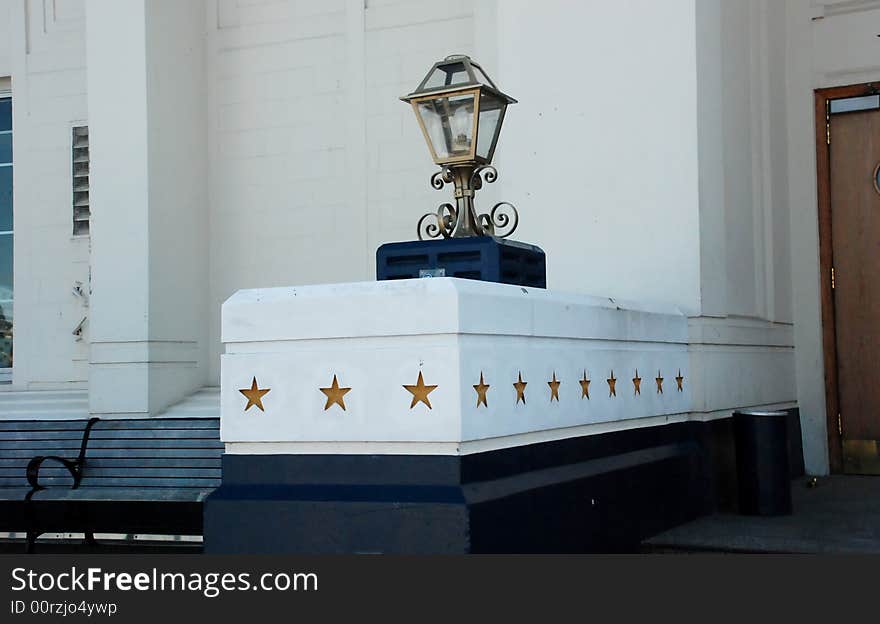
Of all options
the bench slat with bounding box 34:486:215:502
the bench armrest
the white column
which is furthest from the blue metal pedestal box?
the white column

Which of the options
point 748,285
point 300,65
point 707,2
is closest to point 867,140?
point 748,285

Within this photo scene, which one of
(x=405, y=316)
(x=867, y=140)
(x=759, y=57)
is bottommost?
(x=405, y=316)

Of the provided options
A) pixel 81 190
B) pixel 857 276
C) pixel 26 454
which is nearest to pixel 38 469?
pixel 26 454

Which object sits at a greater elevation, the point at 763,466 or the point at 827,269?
the point at 827,269

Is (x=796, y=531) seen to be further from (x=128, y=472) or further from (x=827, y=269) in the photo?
(x=128, y=472)

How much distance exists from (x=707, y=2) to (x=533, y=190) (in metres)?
1.40

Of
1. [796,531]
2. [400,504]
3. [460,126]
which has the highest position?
[460,126]

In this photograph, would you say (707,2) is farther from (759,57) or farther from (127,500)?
(127,500)

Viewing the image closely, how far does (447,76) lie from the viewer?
15.9 ft

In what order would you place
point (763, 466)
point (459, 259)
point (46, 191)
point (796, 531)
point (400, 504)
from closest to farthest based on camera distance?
point (400, 504)
point (459, 259)
point (796, 531)
point (763, 466)
point (46, 191)

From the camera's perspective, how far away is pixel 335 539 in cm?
→ 370

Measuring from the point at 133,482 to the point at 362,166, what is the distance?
274cm

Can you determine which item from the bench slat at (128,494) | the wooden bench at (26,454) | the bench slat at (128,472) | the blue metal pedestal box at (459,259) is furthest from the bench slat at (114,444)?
the blue metal pedestal box at (459,259)

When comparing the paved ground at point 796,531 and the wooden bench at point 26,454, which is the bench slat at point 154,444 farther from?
the paved ground at point 796,531
